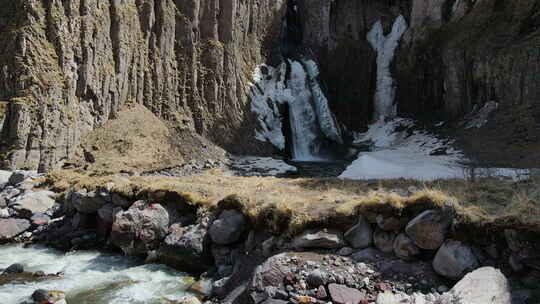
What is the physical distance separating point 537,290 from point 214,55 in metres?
31.9

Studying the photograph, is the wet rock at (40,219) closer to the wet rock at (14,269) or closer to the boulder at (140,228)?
the wet rock at (14,269)

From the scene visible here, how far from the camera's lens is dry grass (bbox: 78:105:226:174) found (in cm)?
2408

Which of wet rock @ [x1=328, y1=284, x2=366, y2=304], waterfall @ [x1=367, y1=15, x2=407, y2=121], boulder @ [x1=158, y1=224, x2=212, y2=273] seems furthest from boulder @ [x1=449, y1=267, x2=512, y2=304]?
waterfall @ [x1=367, y1=15, x2=407, y2=121]

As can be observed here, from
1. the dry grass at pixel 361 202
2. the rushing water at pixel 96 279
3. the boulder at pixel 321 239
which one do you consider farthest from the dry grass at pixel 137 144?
the boulder at pixel 321 239

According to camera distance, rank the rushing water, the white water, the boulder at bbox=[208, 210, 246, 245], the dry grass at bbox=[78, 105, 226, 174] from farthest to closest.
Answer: the white water
the dry grass at bbox=[78, 105, 226, 174]
the boulder at bbox=[208, 210, 246, 245]
the rushing water

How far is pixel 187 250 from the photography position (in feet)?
35.4

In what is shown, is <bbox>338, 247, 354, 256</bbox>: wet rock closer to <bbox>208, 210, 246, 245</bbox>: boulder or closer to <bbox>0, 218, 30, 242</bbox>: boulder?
<bbox>208, 210, 246, 245</bbox>: boulder

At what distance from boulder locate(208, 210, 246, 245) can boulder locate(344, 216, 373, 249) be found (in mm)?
3074

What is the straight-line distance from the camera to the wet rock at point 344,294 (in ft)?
22.3

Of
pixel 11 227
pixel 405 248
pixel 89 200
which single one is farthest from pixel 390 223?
pixel 11 227

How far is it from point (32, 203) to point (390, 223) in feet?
49.0

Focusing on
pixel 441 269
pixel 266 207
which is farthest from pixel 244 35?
pixel 441 269

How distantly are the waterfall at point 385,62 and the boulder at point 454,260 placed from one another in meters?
40.0

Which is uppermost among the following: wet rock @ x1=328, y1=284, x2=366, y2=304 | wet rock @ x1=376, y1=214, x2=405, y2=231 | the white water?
the white water
